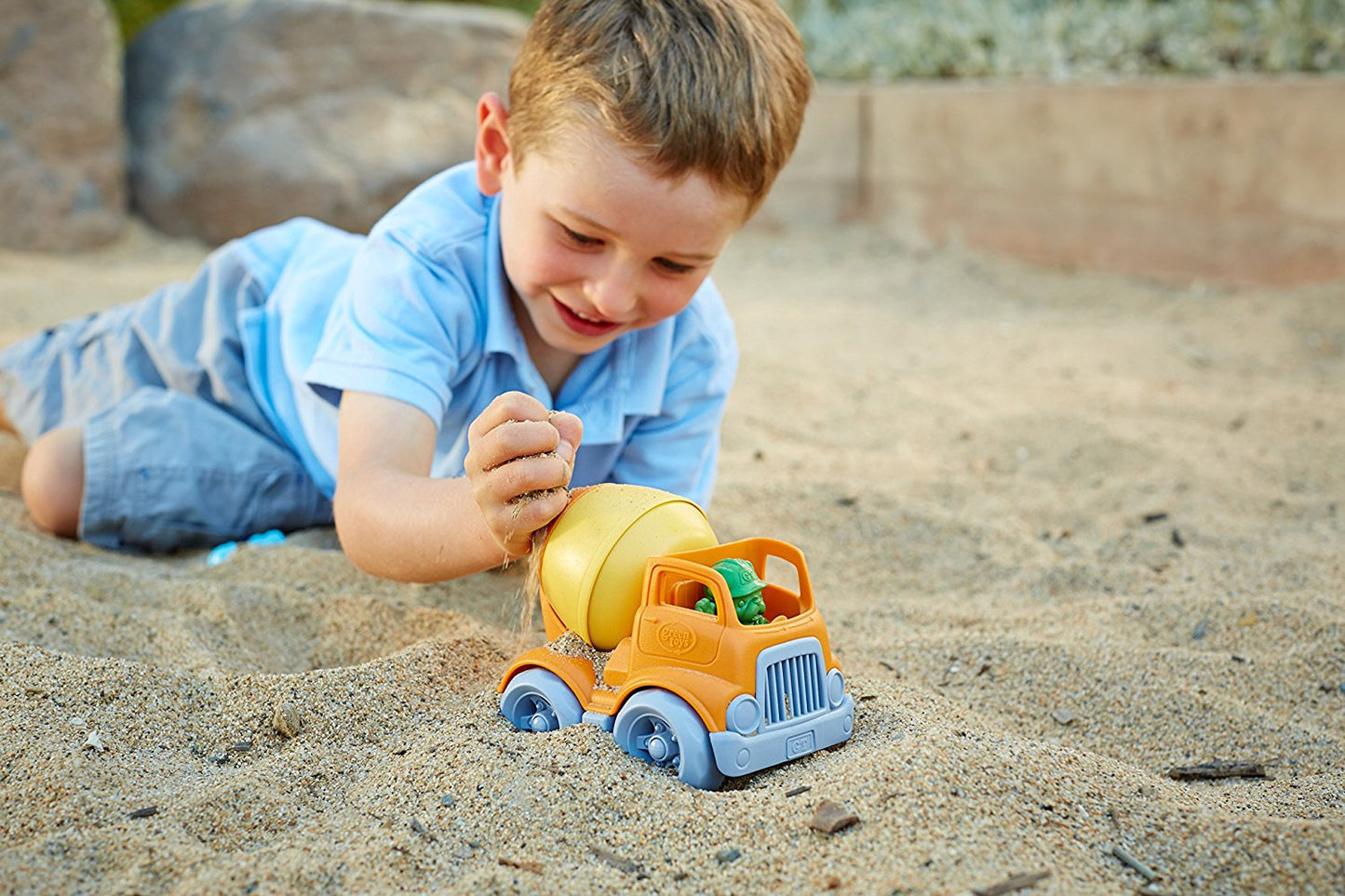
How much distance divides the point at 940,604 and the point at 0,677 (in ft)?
5.28

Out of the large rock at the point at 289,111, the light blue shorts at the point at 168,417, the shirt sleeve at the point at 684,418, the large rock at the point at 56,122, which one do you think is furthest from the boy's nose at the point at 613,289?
the large rock at the point at 56,122

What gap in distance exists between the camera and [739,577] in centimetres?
164

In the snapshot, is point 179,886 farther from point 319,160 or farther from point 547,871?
point 319,160

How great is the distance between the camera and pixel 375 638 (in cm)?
218

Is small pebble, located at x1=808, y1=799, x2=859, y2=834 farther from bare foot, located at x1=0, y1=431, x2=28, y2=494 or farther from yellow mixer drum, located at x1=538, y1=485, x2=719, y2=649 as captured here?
bare foot, located at x1=0, y1=431, x2=28, y2=494

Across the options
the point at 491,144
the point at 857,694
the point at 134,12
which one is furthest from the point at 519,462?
the point at 134,12

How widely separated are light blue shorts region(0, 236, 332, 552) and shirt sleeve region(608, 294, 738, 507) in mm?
795

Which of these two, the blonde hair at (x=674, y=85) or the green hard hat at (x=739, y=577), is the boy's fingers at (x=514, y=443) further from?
the blonde hair at (x=674, y=85)

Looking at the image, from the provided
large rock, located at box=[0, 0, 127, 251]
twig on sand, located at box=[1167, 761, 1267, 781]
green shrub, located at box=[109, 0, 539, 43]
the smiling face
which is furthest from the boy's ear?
green shrub, located at box=[109, 0, 539, 43]

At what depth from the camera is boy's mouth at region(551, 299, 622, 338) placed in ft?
7.23

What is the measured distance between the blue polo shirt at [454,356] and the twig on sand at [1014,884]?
4.15 ft

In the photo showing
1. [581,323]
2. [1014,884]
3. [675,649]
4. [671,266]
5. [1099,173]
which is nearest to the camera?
[1014,884]

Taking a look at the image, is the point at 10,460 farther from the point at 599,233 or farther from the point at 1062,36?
the point at 1062,36

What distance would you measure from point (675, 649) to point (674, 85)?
92cm
